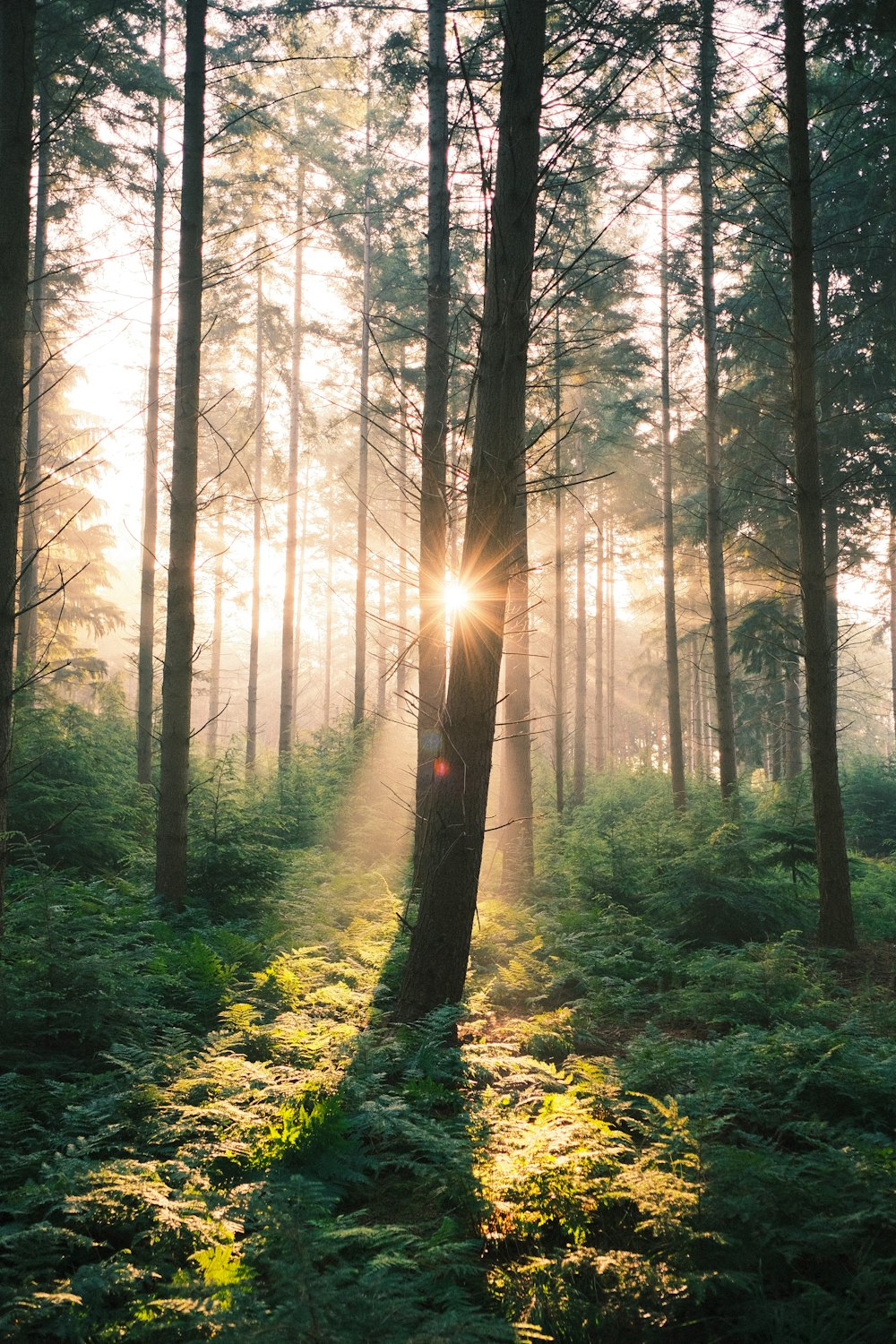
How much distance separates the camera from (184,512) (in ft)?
26.8

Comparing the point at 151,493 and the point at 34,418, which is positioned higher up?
the point at 34,418

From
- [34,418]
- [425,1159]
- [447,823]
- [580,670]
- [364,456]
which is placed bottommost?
[425,1159]

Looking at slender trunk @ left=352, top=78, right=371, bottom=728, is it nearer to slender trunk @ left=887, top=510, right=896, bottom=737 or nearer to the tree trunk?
the tree trunk

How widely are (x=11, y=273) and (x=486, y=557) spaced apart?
3.44 m

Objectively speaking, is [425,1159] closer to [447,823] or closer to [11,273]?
[447,823]

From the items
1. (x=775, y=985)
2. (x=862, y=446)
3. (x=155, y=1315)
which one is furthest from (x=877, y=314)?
(x=155, y=1315)

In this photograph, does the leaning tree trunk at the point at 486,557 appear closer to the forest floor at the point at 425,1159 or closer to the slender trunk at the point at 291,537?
the forest floor at the point at 425,1159

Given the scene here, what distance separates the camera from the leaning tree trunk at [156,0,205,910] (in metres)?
8.03

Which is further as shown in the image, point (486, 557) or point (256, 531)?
point (256, 531)

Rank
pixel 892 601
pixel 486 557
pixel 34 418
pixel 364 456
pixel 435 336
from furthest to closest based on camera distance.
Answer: pixel 892 601, pixel 364 456, pixel 34 418, pixel 435 336, pixel 486 557

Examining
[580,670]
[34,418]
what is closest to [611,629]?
[580,670]

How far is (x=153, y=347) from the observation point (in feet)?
50.3

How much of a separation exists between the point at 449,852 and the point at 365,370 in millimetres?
18203

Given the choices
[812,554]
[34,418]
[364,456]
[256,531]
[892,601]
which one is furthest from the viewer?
[892,601]
